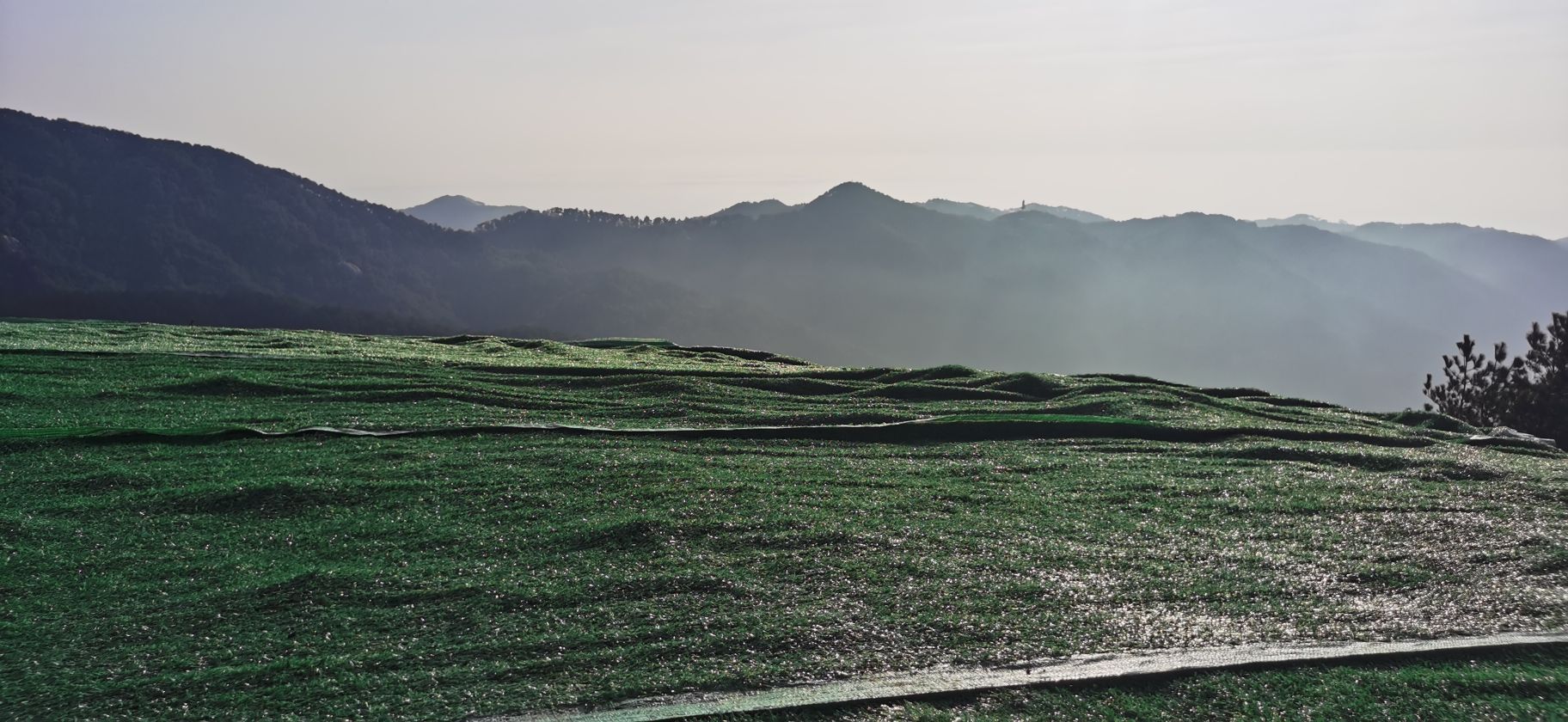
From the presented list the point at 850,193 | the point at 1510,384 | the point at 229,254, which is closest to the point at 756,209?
the point at 850,193

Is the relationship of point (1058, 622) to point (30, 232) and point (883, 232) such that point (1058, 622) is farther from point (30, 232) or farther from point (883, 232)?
point (883, 232)

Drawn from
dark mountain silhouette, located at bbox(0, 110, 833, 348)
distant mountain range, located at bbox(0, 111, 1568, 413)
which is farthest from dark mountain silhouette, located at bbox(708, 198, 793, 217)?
dark mountain silhouette, located at bbox(0, 110, 833, 348)

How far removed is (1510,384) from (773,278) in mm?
135812

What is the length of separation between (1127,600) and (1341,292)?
198888mm

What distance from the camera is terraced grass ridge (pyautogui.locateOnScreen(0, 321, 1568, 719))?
319cm

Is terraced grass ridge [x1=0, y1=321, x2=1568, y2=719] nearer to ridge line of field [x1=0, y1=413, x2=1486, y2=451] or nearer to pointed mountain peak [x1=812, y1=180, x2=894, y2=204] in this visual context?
ridge line of field [x1=0, y1=413, x2=1486, y2=451]

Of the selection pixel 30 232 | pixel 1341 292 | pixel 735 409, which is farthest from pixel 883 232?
pixel 735 409

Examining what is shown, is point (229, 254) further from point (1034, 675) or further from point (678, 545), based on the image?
point (1034, 675)

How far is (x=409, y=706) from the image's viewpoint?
2955mm

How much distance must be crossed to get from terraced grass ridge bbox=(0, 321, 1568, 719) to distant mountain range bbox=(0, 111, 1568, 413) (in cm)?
259

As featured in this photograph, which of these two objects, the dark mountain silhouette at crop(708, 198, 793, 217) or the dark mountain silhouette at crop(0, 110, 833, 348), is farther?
the dark mountain silhouette at crop(708, 198, 793, 217)

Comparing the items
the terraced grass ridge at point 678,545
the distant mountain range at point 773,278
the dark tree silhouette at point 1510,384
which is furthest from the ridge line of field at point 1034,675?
the dark tree silhouette at point 1510,384

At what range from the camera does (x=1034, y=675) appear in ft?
10.4

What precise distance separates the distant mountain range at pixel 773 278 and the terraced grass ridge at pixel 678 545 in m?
2.59
